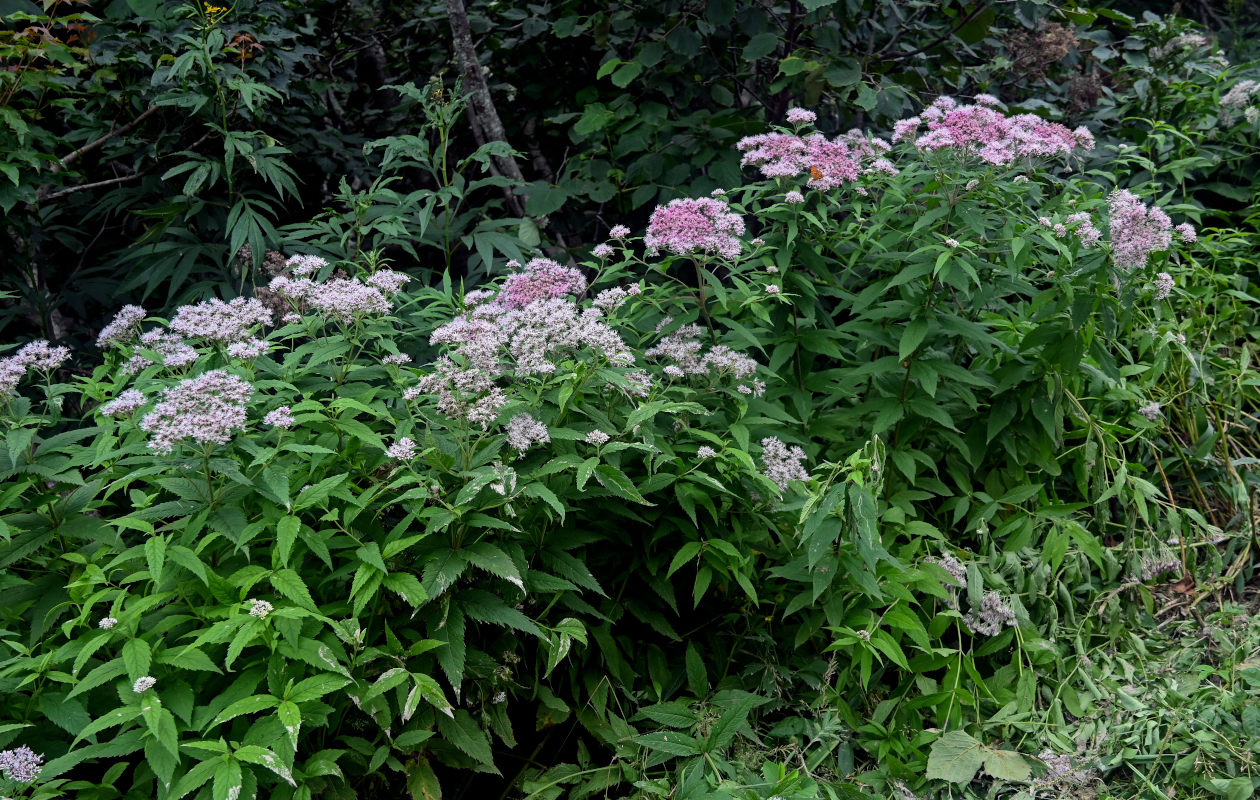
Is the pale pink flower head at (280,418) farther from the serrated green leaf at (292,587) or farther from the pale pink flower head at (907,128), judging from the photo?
the pale pink flower head at (907,128)

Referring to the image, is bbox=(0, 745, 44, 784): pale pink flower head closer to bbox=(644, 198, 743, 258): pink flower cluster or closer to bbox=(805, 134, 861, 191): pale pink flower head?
bbox=(644, 198, 743, 258): pink flower cluster

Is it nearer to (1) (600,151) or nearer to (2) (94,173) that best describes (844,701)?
(1) (600,151)

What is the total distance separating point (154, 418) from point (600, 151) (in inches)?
109

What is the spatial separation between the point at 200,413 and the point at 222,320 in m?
0.51

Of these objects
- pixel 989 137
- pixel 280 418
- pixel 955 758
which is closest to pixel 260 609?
pixel 280 418

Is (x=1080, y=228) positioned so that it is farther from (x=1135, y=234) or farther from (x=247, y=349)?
(x=247, y=349)

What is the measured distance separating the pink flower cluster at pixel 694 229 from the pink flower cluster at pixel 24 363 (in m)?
1.58

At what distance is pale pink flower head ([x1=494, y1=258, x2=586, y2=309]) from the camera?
2.76 m

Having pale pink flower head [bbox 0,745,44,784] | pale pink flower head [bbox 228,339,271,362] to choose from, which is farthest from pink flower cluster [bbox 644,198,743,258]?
pale pink flower head [bbox 0,745,44,784]

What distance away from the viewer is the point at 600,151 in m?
4.39

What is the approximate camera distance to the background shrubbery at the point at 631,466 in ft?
7.10

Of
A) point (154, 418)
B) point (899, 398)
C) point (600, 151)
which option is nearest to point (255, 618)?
point (154, 418)

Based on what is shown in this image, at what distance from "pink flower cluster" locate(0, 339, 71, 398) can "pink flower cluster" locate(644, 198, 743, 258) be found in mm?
1582

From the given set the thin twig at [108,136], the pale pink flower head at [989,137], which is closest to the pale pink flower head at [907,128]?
the pale pink flower head at [989,137]
